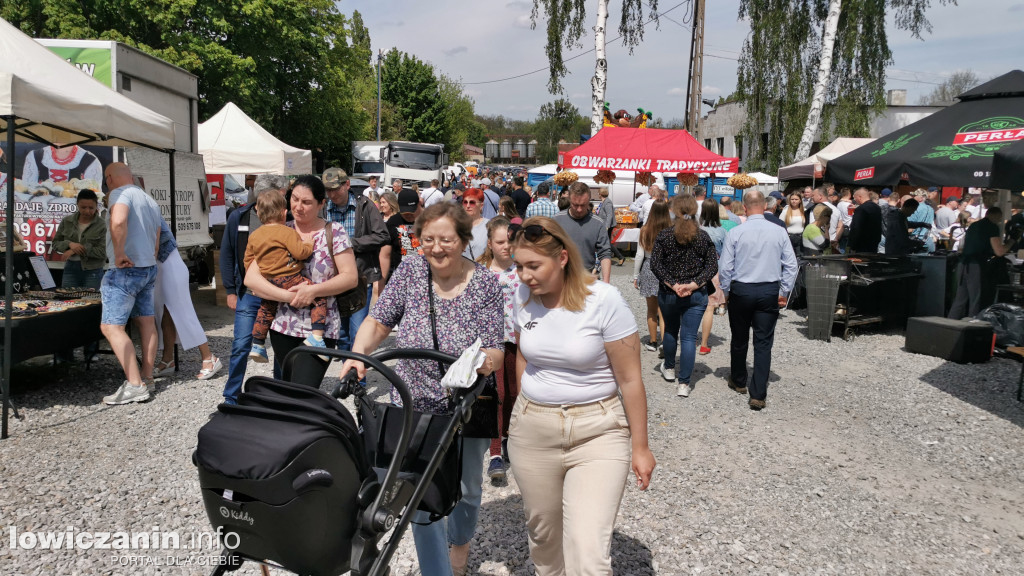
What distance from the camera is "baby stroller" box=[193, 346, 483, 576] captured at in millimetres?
1789

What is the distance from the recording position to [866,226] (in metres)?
10.5

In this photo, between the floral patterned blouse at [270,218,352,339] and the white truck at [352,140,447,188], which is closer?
the floral patterned blouse at [270,218,352,339]

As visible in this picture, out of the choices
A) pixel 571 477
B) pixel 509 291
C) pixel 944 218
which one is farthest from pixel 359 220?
pixel 944 218

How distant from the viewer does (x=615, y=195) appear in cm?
2166

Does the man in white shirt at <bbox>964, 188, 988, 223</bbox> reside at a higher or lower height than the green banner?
lower

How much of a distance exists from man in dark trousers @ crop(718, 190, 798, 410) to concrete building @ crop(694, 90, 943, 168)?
47.1 feet

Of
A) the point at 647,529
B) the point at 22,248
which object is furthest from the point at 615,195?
the point at 647,529

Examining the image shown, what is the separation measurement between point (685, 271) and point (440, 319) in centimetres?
410

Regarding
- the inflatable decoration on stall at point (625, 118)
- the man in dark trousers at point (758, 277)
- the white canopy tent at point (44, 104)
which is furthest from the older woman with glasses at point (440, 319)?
the inflatable decoration on stall at point (625, 118)

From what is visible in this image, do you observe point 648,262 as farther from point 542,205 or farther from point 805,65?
point 805,65

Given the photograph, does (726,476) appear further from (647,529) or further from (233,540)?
(233,540)

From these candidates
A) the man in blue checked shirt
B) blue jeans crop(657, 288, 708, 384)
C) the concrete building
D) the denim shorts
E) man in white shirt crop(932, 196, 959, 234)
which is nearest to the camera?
the denim shorts

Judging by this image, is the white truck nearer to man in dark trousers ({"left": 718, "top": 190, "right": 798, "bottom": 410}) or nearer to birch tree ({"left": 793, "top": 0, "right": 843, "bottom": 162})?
birch tree ({"left": 793, "top": 0, "right": 843, "bottom": 162})

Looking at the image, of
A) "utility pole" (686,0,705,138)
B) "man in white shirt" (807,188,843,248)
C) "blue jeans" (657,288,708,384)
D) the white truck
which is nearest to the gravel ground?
"blue jeans" (657,288,708,384)
